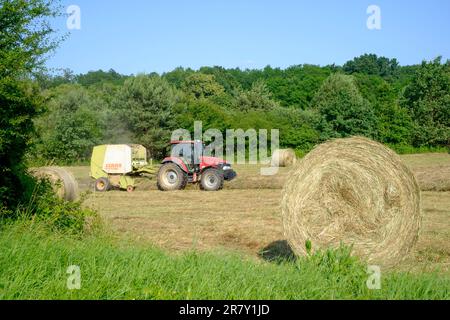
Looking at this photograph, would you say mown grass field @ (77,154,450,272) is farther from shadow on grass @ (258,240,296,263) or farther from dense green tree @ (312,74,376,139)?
dense green tree @ (312,74,376,139)

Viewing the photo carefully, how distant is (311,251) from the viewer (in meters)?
6.65

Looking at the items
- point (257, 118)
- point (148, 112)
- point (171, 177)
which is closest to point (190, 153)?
point (171, 177)

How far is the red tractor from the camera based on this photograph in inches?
670

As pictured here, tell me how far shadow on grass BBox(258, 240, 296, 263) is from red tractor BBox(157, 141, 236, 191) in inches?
324

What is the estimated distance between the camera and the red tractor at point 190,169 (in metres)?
17.0

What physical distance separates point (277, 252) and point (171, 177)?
31.4 ft

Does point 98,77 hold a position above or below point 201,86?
above

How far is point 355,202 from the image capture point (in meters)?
6.77

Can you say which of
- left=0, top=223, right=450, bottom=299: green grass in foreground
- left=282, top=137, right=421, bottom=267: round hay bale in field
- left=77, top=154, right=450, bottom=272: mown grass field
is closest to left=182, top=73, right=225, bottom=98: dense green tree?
left=77, top=154, right=450, bottom=272: mown grass field

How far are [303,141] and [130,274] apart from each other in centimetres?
3324

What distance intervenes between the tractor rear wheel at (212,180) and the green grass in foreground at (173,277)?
11.3 metres

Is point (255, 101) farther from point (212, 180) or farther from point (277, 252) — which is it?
point (277, 252)
